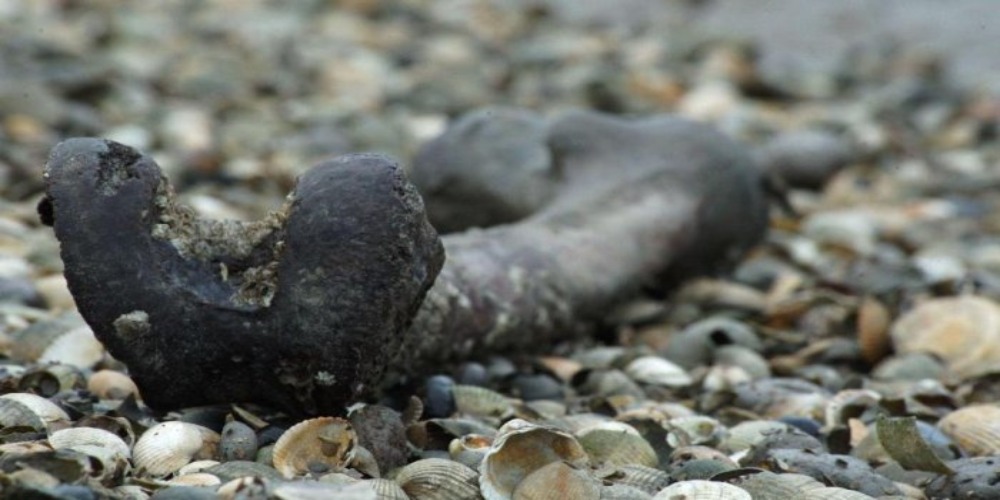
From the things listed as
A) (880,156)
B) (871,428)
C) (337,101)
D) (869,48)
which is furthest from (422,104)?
(871,428)

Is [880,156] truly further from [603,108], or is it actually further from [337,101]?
[337,101]

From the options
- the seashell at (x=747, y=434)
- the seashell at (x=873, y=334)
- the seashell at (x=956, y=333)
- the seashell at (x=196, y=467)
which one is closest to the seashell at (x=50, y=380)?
the seashell at (x=196, y=467)

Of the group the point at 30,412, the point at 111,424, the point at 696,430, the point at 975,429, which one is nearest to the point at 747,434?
the point at 696,430

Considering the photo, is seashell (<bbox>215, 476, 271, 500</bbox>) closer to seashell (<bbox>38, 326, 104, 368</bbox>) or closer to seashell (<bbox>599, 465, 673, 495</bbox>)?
seashell (<bbox>599, 465, 673, 495</bbox>)

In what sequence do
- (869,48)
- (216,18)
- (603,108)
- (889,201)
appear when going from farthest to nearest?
1. (869,48)
2. (216,18)
3. (603,108)
4. (889,201)

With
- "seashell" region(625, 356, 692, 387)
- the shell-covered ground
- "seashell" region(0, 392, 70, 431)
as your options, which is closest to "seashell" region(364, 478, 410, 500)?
the shell-covered ground

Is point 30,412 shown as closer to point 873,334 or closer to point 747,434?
point 747,434

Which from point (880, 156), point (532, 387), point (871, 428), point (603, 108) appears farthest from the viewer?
point (603, 108)
